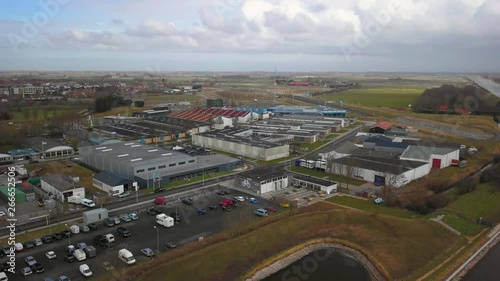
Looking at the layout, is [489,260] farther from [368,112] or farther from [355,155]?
[368,112]

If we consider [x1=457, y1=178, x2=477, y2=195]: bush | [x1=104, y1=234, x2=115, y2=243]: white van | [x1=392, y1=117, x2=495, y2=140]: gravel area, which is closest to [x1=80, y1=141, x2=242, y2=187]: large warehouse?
[x1=104, y1=234, x2=115, y2=243]: white van

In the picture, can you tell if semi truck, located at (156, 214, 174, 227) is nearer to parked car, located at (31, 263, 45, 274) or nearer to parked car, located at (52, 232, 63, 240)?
parked car, located at (52, 232, 63, 240)

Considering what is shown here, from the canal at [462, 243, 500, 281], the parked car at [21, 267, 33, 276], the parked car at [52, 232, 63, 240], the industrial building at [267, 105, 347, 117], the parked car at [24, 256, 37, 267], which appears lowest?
the canal at [462, 243, 500, 281]

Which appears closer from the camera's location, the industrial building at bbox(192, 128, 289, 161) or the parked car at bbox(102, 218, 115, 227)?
the parked car at bbox(102, 218, 115, 227)

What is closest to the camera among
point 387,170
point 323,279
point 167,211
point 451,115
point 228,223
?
point 323,279

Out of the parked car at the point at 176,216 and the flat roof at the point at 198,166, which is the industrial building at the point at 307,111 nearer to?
the flat roof at the point at 198,166

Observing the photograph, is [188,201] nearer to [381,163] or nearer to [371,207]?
[371,207]

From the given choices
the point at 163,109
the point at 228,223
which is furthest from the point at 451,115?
the point at 228,223
